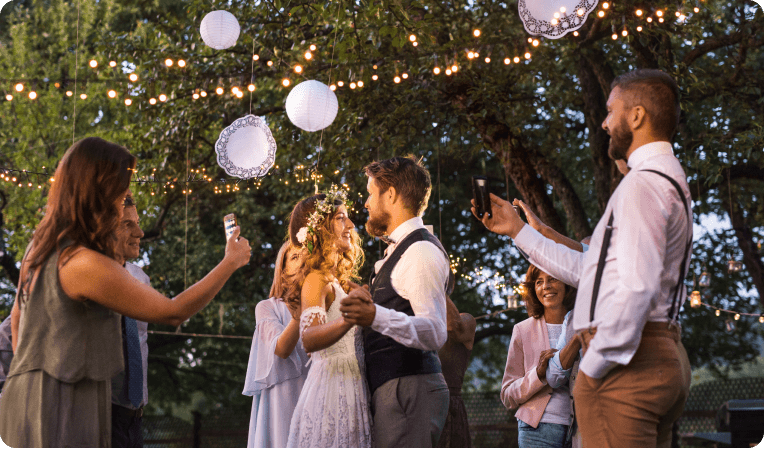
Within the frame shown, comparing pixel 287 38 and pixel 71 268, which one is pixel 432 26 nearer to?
pixel 287 38

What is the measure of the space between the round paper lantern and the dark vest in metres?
2.31

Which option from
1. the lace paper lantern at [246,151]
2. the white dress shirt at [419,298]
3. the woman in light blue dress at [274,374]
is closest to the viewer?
the white dress shirt at [419,298]

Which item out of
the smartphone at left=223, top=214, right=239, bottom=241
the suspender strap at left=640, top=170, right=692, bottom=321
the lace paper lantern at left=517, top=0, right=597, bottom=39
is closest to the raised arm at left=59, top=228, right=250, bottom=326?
the smartphone at left=223, top=214, right=239, bottom=241

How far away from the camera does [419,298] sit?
2631 mm

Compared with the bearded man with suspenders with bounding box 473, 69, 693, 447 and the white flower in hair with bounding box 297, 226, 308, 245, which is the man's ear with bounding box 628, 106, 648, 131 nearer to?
the bearded man with suspenders with bounding box 473, 69, 693, 447

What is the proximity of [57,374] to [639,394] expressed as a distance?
1.75 meters

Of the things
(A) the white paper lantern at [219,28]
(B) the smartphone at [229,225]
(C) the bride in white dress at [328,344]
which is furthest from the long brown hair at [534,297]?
(A) the white paper lantern at [219,28]

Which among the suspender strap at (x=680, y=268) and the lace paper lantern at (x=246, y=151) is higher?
the lace paper lantern at (x=246, y=151)

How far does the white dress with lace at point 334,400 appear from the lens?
107 inches

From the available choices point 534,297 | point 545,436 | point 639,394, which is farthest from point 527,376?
point 639,394

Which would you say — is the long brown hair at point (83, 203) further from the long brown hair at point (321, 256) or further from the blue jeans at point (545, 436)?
the blue jeans at point (545, 436)

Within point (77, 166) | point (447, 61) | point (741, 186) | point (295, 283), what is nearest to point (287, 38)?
point (447, 61)

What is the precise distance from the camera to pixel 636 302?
1.97 meters

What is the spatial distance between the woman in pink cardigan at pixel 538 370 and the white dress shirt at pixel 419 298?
3.67 feet
